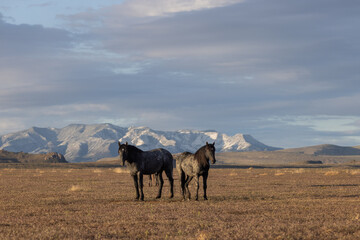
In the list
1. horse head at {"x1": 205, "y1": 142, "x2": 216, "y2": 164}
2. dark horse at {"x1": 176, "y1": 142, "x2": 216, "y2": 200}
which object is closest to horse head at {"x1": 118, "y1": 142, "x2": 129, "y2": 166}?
dark horse at {"x1": 176, "y1": 142, "x2": 216, "y2": 200}

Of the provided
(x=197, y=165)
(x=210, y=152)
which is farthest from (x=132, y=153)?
(x=210, y=152)

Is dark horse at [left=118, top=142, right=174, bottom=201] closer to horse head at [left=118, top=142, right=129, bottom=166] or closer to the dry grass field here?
horse head at [left=118, top=142, right=129, bottom=166]

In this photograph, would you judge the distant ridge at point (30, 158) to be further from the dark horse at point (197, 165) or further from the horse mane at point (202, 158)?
the horse mane at point (202, 158)

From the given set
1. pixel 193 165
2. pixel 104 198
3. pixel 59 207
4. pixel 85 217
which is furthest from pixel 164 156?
pixel 85 217

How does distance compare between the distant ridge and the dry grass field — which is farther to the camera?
the distant ridge

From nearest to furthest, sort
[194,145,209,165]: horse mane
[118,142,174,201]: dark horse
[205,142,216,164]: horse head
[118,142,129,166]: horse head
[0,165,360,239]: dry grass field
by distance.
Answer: [0,165,360,239]: dry grass field
[205,142,216,164]: horse head
[118,142,129,166]: horse head
[194,145,209,165]: horse mane
[118,142,174,201]: dark horse

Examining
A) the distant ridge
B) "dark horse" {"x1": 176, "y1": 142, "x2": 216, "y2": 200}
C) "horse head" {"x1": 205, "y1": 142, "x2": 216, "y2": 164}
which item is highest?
"horse head" {"x1": 205, "y1": 142, "x2": 216, "y2": 164}

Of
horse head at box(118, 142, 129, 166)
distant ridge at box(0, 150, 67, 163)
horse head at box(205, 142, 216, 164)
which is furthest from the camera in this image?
distant ridge at box(0, 150, 67, 163)

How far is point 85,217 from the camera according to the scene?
17.7 meters

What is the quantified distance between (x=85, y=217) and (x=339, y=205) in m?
10.4

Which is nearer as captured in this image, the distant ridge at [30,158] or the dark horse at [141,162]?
the dark horse at [141,162]

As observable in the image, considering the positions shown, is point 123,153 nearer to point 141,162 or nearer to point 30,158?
point 141,162

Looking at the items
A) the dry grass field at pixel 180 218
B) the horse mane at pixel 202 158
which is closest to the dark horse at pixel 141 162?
the dry grass field at pixel 180 218

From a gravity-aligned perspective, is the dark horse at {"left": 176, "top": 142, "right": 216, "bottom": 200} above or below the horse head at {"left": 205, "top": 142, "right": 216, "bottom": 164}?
below
